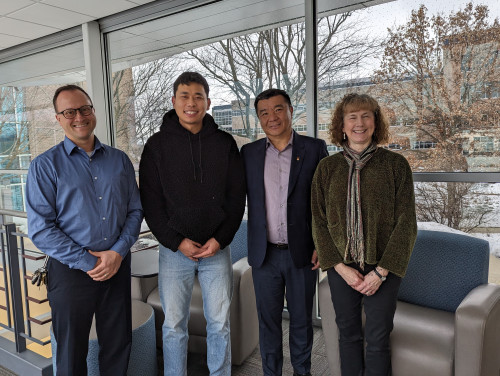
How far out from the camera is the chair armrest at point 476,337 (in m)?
1.69

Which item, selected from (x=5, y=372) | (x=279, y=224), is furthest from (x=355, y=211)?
(x=5, y=372)

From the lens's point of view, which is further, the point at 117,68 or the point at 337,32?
the point at 117,68

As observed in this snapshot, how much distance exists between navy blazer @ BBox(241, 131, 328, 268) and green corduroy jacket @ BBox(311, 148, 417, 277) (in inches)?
6.9

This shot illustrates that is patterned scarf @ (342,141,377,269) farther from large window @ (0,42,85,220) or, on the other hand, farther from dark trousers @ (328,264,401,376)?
large window @ (0,42,85,220)

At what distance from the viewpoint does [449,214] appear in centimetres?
271

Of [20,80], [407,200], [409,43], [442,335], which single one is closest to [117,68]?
[20,80]

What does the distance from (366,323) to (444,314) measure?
25.6 inches

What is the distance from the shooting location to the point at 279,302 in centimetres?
206

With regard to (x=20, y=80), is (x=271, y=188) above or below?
below

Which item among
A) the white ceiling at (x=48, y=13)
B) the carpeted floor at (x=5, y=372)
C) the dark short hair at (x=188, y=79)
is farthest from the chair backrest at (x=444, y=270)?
the white ceiling at (x=48, y=13)

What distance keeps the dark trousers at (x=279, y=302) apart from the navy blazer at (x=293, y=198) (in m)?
0.06

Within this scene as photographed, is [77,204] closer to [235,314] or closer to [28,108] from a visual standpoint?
[235,314]

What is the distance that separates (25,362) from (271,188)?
1869 mm

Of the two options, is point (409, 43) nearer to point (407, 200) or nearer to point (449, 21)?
point (449, 21)
